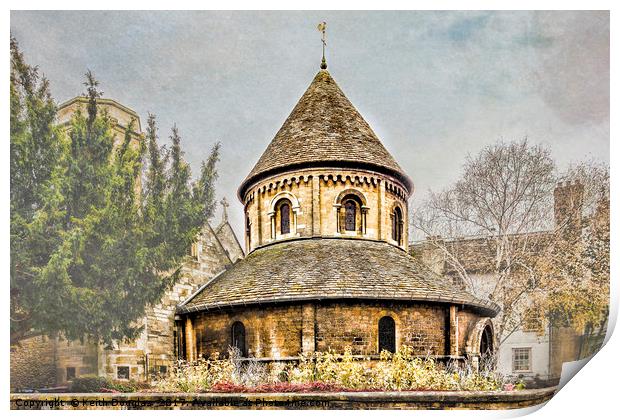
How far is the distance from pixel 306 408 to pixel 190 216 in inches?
281

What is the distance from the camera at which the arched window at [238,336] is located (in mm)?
18672

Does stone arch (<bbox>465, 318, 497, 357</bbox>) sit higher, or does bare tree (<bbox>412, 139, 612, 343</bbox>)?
bare tree (<bbox>412, 139, 612, 343</bbox>)

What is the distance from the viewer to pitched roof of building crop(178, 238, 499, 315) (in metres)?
17.8

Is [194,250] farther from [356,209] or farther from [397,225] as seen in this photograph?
[397,225]

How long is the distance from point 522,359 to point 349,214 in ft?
A: 23.7

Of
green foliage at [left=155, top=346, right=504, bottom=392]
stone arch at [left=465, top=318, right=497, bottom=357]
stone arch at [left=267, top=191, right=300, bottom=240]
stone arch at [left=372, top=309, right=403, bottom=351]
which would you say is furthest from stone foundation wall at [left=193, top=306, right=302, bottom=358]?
stone arch at [left=465, top=318, right=497, bottom=357]

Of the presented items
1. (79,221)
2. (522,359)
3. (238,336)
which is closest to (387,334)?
(522,359)

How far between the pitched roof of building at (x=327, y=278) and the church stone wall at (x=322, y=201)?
447mm

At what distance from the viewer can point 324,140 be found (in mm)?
21203

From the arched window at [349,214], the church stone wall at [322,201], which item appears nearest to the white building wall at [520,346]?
the church stone wall at [322,201]

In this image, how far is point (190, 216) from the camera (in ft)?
62.1

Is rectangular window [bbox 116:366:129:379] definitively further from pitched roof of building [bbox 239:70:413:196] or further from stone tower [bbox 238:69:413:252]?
pitched roof of building [bbox 239:70:413:196]

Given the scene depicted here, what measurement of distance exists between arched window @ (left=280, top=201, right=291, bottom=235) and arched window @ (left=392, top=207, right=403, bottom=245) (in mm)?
3711
